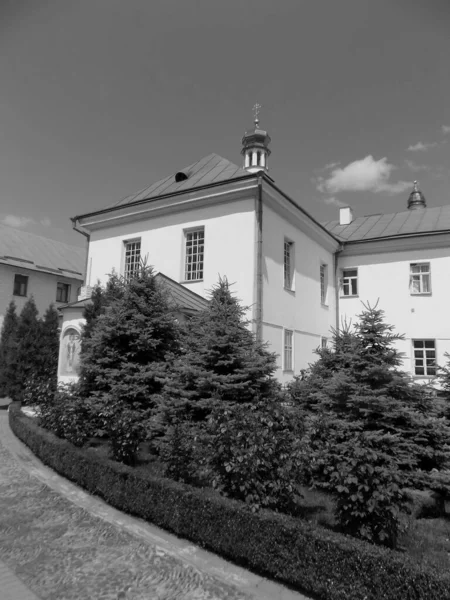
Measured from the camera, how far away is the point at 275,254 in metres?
15.5

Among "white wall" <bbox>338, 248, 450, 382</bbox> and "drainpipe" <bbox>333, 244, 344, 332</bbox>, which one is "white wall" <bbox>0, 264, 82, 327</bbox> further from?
"white wall" <bbox>338, 248, 450, 382</bbox>

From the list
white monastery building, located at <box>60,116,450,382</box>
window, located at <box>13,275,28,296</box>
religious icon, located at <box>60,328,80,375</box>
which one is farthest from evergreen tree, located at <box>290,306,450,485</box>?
window, located at <box>13,275,28,296</box>

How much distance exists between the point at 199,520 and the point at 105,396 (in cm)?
504

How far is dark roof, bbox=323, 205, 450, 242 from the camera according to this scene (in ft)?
68.0

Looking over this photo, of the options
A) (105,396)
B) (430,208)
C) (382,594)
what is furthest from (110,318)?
(430,208)

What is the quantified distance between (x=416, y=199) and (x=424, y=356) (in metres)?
20.4

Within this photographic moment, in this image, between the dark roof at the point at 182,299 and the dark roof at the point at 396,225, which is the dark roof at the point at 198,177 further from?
the dark roof at the point at 396,225

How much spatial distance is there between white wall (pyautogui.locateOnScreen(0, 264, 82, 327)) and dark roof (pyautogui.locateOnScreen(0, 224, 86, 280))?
406 mm

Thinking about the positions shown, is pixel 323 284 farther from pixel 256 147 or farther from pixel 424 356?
pixel 256 147

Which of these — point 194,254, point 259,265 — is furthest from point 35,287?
point 259,265

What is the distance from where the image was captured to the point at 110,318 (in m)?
11.0

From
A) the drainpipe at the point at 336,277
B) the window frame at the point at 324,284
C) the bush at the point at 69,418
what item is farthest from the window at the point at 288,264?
the bush at the point at 69,418

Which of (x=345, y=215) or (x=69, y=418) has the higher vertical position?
(x=345, y=215)

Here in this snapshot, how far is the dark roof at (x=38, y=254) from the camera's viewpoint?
2953cm
